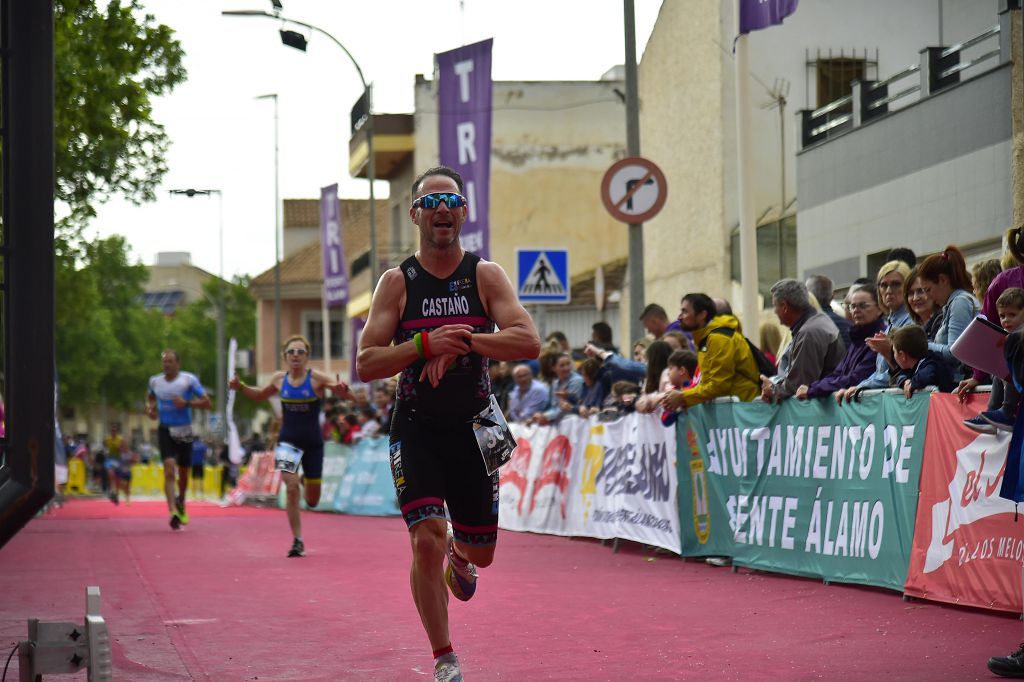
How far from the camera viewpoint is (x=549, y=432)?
1800cm

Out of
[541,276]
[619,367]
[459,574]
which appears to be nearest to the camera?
[459,574]

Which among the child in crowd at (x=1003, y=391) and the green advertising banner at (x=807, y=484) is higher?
the child in crowd at (x=1003, y=391)

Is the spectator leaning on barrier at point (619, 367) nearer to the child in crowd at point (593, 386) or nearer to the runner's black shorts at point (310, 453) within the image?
the child in crowd at point (593, 386)

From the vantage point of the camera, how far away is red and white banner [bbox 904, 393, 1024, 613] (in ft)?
29.5

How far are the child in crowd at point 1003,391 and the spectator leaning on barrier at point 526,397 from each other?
32.5 feet

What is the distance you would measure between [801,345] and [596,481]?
4754mm

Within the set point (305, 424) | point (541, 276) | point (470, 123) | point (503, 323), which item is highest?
point (470, 123)

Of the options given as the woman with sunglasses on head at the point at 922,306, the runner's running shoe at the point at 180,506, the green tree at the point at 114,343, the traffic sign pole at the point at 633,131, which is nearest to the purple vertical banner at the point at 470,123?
the traffic sign pole at the point at 633,131

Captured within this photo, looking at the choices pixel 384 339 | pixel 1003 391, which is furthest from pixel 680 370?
pixel 384 339

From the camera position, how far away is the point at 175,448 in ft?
63.9

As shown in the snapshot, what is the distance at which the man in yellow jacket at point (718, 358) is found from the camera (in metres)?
12.9

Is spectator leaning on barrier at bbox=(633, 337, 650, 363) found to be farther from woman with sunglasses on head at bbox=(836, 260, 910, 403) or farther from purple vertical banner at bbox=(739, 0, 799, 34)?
woman with sunglasses on head at bbox=(836, 260, 910, 403)

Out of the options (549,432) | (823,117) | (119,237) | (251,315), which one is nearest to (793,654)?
(549,432)

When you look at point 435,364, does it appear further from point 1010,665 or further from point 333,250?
point 333,250
